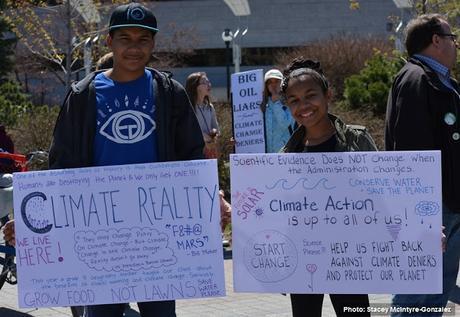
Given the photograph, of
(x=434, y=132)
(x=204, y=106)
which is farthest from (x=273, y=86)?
(x=434, y=132)

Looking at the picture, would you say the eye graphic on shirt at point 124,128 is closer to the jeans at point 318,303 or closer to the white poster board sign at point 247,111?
the jeans at point 318,303

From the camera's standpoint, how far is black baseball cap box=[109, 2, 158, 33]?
396cm

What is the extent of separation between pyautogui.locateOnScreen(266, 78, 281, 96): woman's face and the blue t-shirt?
429cm

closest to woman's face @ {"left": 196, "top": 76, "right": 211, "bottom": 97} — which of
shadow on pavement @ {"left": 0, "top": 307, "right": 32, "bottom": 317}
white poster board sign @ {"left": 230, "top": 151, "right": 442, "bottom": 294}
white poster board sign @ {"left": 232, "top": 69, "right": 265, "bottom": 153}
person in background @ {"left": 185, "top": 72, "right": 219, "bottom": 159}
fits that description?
person in background @ {"left": 185, "top": 72, "right": 219, "bottom": 159}

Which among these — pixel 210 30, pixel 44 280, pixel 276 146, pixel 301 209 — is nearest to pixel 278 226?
pixel 301 209

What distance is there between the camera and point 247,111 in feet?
31.2

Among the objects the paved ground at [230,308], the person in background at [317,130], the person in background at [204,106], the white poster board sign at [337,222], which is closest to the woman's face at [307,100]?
the person in background at [317,130]

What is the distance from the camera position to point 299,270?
13.6 feet

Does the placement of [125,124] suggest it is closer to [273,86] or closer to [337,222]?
[337,222]

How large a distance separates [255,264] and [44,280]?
3.23 feet

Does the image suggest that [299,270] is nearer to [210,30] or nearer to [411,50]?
[411,50]

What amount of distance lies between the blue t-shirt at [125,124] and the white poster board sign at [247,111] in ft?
17.1

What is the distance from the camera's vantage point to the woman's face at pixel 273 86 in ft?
27.1

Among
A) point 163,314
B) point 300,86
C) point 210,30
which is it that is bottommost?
point 163,314
